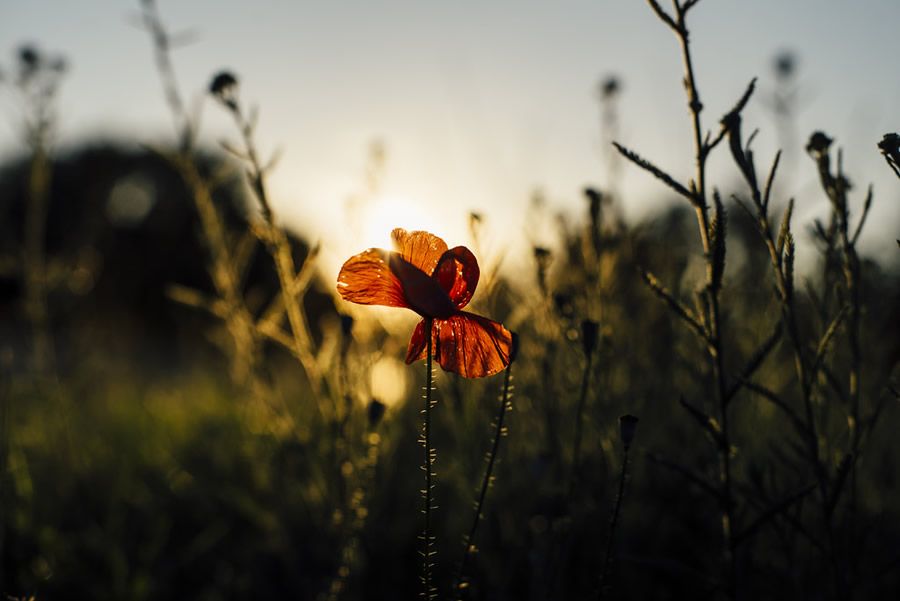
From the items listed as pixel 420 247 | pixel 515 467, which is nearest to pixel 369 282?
pixel 420 247

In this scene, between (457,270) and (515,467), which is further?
(515,467)

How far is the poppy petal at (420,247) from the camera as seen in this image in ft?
3.00

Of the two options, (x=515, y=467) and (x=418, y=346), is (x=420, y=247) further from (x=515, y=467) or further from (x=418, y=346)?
(x=515, y=467)

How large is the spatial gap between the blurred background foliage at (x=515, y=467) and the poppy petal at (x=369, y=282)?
33 centimetres

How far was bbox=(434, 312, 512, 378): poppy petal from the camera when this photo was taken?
850 millimetres

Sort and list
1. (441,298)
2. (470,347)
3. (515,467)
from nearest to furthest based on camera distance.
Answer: (441,298) < (470,347) < (515,467)

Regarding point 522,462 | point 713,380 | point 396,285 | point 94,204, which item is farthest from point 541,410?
point 94,204

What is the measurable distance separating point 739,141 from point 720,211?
0.44 feet

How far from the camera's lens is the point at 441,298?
0.79 m

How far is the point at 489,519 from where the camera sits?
1520 millimetres

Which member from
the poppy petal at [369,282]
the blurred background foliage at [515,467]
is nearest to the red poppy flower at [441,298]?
the poppy petal at [369,282]

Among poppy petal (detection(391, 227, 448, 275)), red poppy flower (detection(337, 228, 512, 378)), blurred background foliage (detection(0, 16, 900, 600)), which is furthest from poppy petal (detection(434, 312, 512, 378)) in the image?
blurred background foliage (detection(0, 16, 900, 600))

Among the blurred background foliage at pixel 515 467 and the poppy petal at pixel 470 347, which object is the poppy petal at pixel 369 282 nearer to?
the poppy petal at pixel 470 347

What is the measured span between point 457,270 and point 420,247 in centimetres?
9
